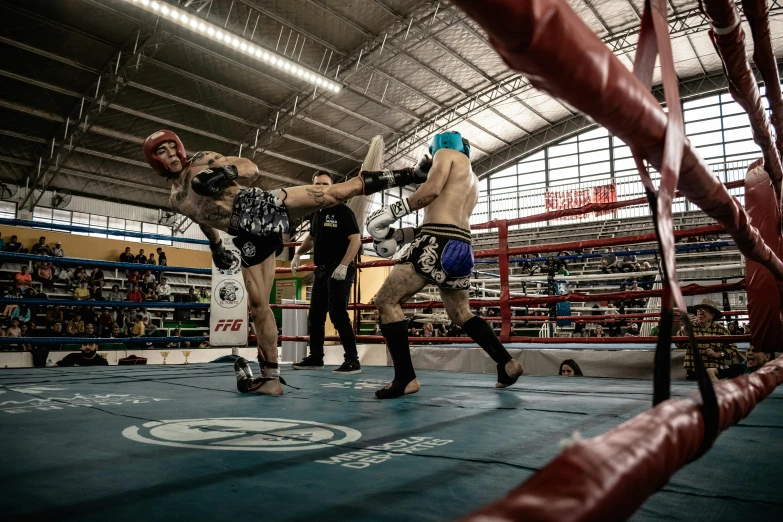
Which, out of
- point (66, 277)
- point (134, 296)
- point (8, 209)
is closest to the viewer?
point (134, 296)

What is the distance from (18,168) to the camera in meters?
13.4

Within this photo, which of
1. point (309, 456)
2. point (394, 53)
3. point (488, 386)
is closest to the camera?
point (309, 456)

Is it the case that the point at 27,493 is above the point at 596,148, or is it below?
below

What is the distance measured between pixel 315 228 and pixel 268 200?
140 centimetres

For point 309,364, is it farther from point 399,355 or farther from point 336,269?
point 399,355

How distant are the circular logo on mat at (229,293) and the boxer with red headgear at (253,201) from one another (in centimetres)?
205

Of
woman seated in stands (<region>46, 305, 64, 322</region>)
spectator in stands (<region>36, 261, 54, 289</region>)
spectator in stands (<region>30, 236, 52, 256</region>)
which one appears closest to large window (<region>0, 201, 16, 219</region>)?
spectator in stands (<region>30, 236, 52, 256</region>)

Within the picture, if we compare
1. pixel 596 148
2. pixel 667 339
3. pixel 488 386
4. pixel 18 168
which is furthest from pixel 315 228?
pixel 596 148

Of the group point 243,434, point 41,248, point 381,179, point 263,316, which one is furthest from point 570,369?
point 41,248

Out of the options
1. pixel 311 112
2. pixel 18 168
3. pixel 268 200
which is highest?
pixel 311 112

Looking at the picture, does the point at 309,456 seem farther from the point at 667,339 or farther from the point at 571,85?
the point at 571,85

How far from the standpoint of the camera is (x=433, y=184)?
97.6 inches

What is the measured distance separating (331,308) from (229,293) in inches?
55.9

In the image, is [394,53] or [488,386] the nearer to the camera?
[488,386]
